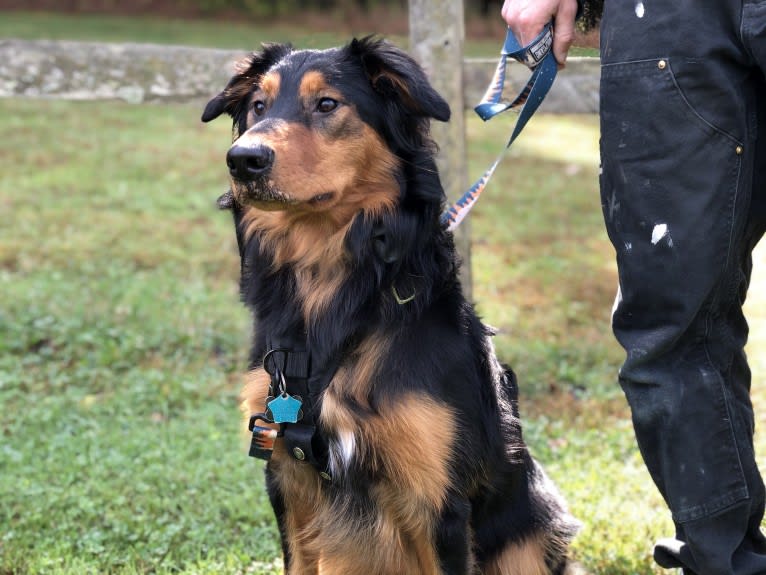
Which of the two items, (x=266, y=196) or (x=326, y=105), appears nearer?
(x=266, y=196)

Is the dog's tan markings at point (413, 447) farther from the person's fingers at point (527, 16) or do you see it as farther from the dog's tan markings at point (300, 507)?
the person's fingers at point (527, 16)

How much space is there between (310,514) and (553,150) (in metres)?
9.55

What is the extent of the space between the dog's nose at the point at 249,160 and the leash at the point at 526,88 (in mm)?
649

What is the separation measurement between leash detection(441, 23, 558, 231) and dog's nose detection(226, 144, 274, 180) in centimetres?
65

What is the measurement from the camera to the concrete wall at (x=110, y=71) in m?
5.17

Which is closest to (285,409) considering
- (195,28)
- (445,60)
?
(445,60)

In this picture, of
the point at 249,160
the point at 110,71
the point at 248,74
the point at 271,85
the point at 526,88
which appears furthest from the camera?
the point at 110,71

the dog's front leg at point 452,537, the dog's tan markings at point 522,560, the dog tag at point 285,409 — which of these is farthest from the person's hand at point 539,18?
the dog's tan markings at point 522,560

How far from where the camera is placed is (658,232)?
2393 mm

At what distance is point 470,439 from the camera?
9.36 feet

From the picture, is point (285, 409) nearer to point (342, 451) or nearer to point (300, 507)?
point (342, 451)

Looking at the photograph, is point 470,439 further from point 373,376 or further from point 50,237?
point 50,237

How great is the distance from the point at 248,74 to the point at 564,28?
1091 mm

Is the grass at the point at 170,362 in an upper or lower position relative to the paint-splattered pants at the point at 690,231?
lower
